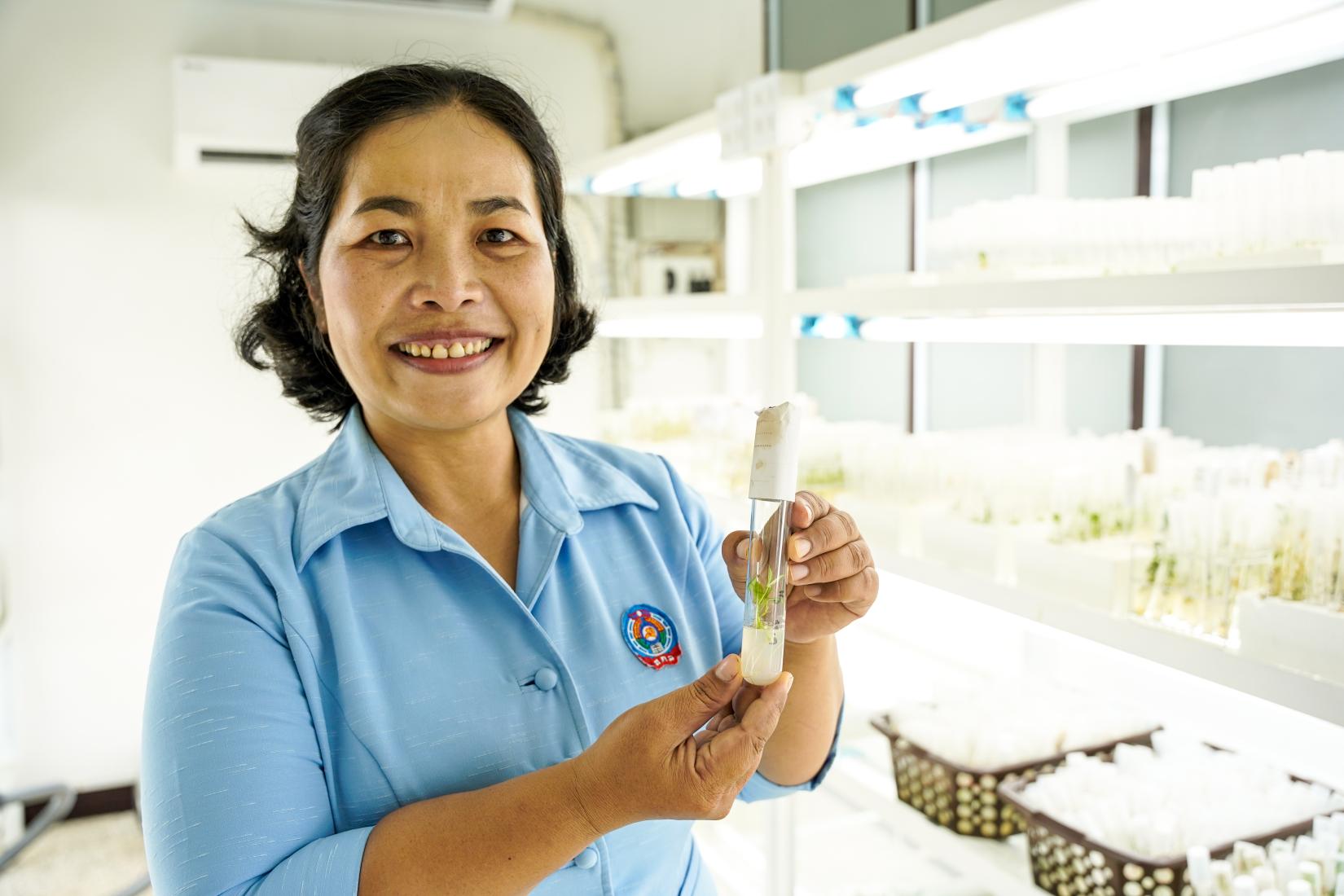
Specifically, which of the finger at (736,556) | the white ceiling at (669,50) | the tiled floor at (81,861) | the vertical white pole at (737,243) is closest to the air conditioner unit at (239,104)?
the white ceiling at (669,50)

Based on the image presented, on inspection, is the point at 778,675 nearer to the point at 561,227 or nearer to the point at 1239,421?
the point at 561,227

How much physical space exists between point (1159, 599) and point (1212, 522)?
0.15m

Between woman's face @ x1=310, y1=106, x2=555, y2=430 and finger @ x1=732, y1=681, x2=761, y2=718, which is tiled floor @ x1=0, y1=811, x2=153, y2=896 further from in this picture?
finger @ x1=732, y1=681, x2=761, y2=718

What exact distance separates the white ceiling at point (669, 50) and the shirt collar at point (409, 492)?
3426 millimetres

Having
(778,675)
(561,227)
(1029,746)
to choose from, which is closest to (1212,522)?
(1029,746)

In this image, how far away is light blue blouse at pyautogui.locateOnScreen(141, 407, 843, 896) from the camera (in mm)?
970

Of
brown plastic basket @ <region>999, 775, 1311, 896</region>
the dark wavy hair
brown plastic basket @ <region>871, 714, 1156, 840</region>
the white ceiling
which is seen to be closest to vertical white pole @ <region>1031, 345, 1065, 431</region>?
brown plastic basket @ <region>871, 714, 1156, 840</region>

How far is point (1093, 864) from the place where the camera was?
1587mm

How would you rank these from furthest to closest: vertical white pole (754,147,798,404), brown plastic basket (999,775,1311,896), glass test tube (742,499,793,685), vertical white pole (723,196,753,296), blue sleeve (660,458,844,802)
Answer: vertical white pole (723,196,753,296), vertical white pole (754,147,798,404), brown plastic basket (999,775,1311,896), blue sleeve (660,458,844,802), glass test tube (742,499,793,685)

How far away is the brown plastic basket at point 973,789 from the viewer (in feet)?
6.17

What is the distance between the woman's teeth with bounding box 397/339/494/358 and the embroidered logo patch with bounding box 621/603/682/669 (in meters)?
0.37

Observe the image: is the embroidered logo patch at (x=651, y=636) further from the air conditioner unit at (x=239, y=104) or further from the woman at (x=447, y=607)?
the air conditioner unit at (x=239, y=104)

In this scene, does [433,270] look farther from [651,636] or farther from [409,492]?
[651,636]

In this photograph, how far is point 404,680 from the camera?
1.11 metres
